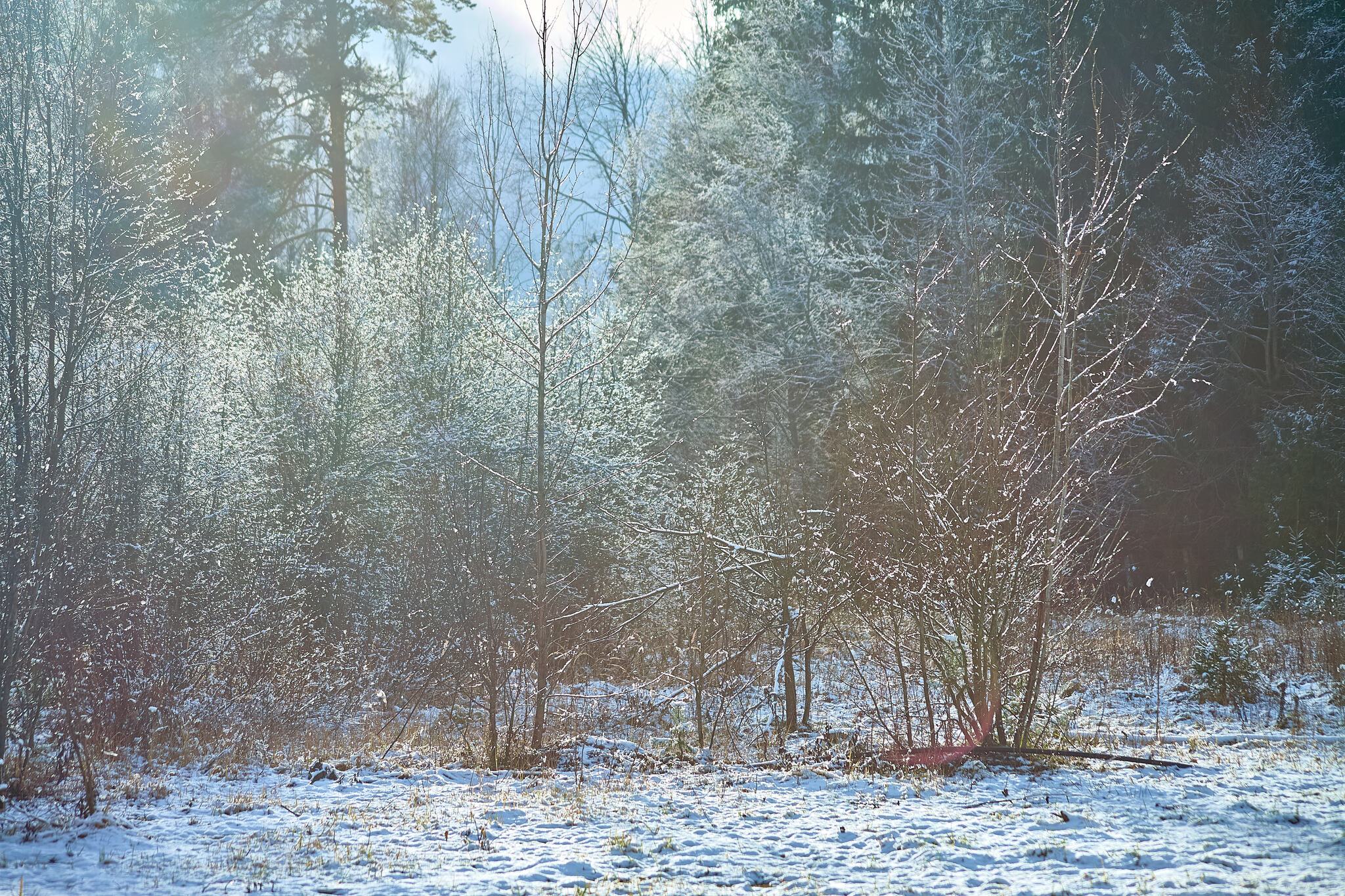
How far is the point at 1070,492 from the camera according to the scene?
765 cm

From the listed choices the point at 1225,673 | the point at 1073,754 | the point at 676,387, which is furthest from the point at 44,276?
the point at 676,387

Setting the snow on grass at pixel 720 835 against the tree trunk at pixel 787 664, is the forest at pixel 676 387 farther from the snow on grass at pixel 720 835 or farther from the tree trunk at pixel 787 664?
the snow on grass at pixel 720 835

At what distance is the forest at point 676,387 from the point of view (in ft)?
23.4

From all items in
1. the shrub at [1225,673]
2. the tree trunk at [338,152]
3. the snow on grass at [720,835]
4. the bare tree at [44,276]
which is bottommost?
the snow on grass at [720,835]

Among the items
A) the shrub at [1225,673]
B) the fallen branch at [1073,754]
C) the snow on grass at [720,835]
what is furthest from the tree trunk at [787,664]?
the shrub at [1225,673]

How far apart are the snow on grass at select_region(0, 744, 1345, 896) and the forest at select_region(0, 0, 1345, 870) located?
901 millimetres

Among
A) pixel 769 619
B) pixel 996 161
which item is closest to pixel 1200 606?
pixel 996 161

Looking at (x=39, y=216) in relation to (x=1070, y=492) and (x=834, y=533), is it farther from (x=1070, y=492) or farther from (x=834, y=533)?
(x=1070, y=492)

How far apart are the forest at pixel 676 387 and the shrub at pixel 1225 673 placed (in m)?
0.04

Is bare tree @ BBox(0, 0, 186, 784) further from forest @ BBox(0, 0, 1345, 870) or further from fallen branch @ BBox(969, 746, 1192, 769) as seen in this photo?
fallen branch @ BBox(969, 746, 1192, 769)

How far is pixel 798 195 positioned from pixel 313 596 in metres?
12.8

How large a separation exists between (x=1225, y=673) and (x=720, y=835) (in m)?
6.04

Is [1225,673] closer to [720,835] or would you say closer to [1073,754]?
[1073,754]

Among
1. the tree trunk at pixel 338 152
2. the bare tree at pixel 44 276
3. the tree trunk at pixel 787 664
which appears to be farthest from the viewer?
the tree trunk at pixel 338 152
